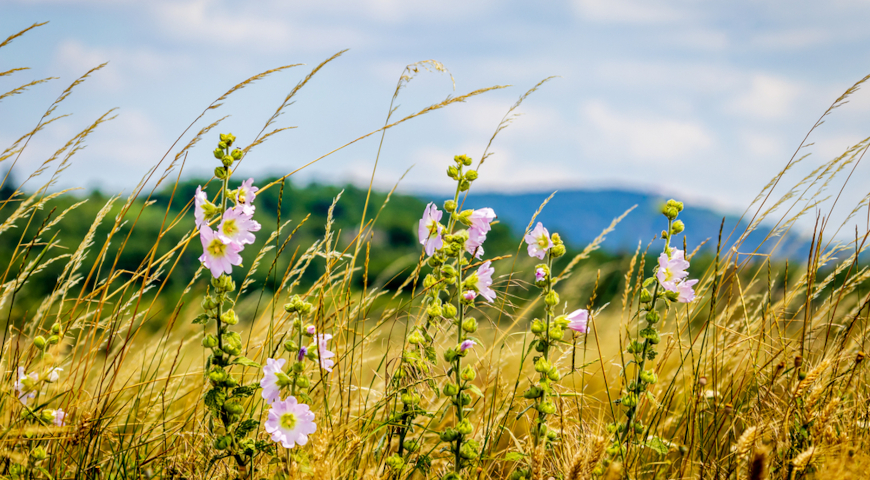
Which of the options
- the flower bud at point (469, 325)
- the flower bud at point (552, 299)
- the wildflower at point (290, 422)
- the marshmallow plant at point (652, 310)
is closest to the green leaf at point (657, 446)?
the marshmallow plant at point (652, 310)

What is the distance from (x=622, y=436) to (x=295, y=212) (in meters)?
45.8

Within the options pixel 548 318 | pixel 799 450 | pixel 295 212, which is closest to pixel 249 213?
pixel 548 318

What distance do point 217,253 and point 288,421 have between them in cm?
43

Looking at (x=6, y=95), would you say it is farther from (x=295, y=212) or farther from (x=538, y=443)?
(x=295, y=212)

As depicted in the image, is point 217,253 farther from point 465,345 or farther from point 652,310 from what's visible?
point 652,310

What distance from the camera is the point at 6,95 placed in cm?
195

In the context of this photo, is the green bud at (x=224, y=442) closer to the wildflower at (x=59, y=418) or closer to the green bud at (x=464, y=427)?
the green bud at (x=464, y=427)

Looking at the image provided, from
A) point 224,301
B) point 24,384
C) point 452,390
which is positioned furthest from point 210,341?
point 24,384

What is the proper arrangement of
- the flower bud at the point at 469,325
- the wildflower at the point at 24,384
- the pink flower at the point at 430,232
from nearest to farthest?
1. the flower bud at the point at 469,325
2. the pink flower at the point at 430,232
3. the wildflower at the point at 24,384

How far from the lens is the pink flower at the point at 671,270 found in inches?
56.1

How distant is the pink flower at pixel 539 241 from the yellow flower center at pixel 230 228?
29.9 inches

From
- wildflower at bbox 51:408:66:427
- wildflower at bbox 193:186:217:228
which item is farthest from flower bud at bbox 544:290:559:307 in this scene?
wildflower at bbox 51:408:66:427

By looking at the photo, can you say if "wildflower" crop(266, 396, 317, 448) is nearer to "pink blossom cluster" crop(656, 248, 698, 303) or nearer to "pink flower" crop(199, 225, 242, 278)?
"pink flower" crop(199, 225, 242, 278)

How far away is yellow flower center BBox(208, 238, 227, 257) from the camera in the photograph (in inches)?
50.1
